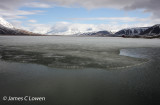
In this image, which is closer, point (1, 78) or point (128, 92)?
point (128, 92)

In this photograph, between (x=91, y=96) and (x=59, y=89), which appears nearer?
(x=91, y=96)

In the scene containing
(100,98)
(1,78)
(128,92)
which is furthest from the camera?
(1,78)

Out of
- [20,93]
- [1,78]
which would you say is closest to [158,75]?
[20,93]

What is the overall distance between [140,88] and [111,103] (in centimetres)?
337

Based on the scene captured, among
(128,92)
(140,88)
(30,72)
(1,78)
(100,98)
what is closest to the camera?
(100,98)

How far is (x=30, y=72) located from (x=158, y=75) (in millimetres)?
12491

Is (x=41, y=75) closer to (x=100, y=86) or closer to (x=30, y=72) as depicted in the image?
(x=30, y=72)

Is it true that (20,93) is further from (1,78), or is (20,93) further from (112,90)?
(112,90)

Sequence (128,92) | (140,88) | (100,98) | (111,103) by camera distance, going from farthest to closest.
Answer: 1. (140,88)
2. (128,92)
3. (100,98)
4. (111,103)

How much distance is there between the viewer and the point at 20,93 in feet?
31.9

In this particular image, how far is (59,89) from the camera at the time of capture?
10539 mm

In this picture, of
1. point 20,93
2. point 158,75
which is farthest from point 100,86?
point 158,75

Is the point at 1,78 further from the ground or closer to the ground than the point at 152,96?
further from the ground

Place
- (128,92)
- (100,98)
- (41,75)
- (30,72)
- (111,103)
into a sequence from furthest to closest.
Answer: (30,72)
(41,75)
(128,92)
(100,98)
(111,103)
